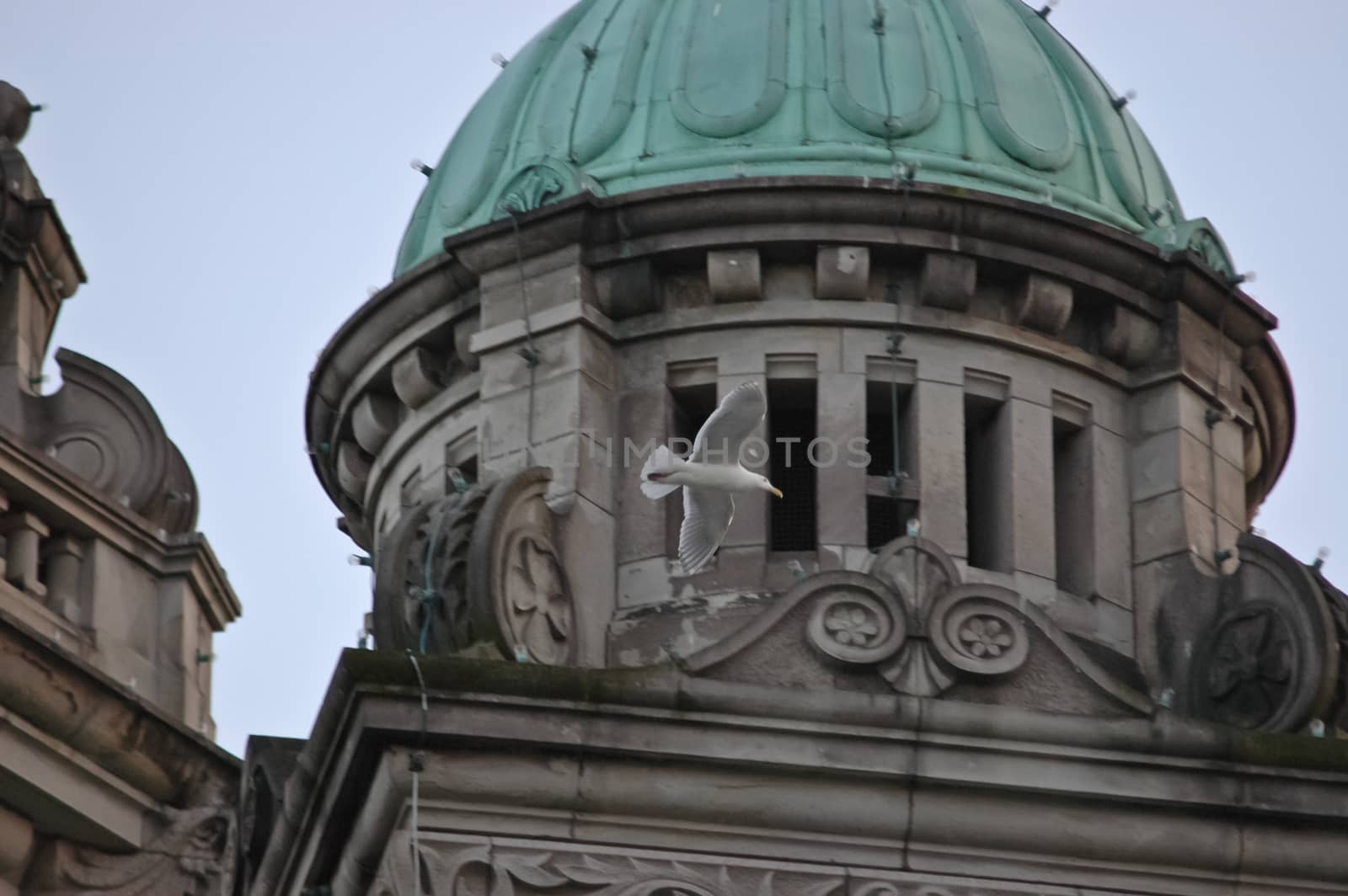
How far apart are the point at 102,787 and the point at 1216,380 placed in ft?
31.5

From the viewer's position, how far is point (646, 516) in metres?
41.0

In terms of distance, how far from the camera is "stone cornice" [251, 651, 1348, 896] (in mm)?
37094

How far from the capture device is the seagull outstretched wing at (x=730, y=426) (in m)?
39.0

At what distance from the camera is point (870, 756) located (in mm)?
37656

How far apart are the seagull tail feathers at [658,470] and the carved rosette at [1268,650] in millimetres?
4392

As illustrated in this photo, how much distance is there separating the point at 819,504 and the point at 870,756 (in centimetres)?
374

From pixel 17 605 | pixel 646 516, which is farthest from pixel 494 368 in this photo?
pixel 17 605

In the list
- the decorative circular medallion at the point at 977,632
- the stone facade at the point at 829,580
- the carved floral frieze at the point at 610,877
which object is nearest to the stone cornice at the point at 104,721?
the stone facade at the point at 829,580

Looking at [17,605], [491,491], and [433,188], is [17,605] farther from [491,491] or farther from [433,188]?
[433,188]

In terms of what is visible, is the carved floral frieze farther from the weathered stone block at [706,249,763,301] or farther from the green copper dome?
the green copper dome

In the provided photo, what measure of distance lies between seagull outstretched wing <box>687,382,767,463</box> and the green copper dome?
11.5 ft

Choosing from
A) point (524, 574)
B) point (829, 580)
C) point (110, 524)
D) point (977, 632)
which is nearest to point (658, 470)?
point (524, 574)

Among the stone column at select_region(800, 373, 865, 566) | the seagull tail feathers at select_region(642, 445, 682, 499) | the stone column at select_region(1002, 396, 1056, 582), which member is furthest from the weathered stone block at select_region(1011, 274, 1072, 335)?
the seagull tail feathers at select_region(642, 445, 682, 499)

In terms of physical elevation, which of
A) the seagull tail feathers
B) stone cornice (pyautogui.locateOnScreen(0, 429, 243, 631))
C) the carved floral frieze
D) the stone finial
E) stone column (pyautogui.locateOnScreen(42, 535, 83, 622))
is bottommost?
the carved floral frieze
